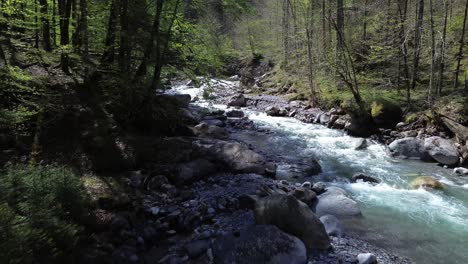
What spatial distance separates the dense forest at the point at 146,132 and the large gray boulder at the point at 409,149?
0.07 metres

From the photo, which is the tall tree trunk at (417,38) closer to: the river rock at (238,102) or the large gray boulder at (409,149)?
the large gray boulder at (409,149)

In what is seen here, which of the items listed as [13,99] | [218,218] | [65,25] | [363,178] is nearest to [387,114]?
[363,178]

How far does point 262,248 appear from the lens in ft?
18.2

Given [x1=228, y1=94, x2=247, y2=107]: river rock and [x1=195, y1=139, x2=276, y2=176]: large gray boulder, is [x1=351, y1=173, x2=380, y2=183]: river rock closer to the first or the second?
[x1=195, y1=139, x2=276, y2=176]: large gray boulder

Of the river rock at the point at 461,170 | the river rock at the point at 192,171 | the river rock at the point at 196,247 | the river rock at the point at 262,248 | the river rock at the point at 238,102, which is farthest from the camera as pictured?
the river rock at the point at 238,102

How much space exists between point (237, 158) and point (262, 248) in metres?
4.55

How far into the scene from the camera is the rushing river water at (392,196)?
6715mm

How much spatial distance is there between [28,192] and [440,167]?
12072mm

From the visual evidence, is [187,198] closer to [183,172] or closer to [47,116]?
[183,172]

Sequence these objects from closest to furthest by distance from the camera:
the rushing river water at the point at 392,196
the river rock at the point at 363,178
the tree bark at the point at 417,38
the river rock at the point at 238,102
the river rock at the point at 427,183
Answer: the rushing river water at the point at 392,196 < the river rock at the point at 427,183 < the river rock at the point at 363,178 < the tree bark at the point at 417,38 < the river rock at the point at 238,102

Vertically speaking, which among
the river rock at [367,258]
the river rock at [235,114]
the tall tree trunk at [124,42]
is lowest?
the river rock at [367,258]

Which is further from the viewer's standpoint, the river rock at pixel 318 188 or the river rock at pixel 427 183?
the river rock at pixel 427 183

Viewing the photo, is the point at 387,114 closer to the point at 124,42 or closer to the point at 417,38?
the point at 417,38

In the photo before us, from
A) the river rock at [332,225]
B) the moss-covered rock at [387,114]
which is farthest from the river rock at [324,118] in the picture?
the river rock at [332,225]
